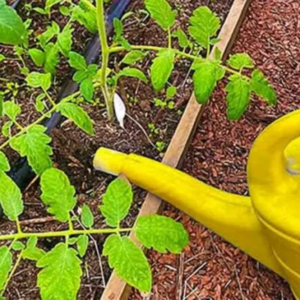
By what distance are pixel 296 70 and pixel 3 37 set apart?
1.06 meters

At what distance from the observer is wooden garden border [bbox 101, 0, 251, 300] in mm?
1593

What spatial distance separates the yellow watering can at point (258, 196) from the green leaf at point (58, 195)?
1.14ft

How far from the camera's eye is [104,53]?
60.4 inches

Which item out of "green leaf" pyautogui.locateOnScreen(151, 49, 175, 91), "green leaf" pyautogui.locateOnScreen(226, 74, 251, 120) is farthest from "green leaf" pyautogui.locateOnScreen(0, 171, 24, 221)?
"green leaf" pyautogui.locateOnScreen(226, 74, 251, 120)

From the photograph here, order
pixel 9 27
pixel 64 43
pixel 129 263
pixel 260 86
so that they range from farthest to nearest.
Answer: pixel 64 43, pixel 260 86, pixel 129 263, pixel 9 27

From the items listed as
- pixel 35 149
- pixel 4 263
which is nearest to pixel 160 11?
pixel 35 149

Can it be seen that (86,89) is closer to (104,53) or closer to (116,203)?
(104,53)

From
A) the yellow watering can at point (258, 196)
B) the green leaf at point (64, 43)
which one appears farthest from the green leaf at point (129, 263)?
the green leaf at point (64, 43)

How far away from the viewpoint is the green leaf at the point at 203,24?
1447 mm

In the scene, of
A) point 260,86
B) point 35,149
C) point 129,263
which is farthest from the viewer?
point 260,86

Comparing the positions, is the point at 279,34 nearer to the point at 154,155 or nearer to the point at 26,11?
the point at 154,155

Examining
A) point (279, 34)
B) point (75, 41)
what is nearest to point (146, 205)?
point (75, 41)

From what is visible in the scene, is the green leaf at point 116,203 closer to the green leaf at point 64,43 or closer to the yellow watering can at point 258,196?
the yellow watering can at point 258,196

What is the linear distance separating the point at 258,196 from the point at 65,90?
2.22 feet
